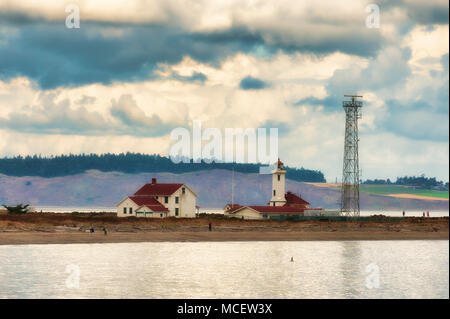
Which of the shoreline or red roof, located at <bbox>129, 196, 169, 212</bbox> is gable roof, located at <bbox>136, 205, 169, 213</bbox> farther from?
the shoreline

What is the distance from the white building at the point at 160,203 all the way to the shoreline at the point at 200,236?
49.4ft

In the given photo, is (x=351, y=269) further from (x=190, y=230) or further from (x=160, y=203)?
(x=160, y=203)

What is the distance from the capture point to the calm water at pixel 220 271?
50000mm

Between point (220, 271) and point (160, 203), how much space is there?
4655 cm

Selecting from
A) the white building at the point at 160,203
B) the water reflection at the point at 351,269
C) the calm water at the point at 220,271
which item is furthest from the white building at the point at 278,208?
the calm water at the point at 220,271

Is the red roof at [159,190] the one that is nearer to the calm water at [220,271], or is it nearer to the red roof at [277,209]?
the red roof at [277,209]

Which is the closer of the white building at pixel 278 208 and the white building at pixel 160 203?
the white building at pixel 160 203

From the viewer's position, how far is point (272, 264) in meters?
66.9

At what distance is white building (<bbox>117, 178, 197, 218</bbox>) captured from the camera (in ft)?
340

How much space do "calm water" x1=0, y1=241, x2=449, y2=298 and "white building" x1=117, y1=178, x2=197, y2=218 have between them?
18098mm

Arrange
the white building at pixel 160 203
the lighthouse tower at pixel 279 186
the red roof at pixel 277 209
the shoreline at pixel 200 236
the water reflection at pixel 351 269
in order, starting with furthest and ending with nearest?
the lighthouse tower at pixel 279 186 < the red roof at pixel 277 209 < the white building at pixel 160 203 < the shoreline at pixel 200 236 < the water reflection at pixel 351 269

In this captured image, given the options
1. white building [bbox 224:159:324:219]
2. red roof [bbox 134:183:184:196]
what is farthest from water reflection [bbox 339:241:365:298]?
red roof [bbox 134:183:184:196]

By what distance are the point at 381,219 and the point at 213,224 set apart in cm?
3390
